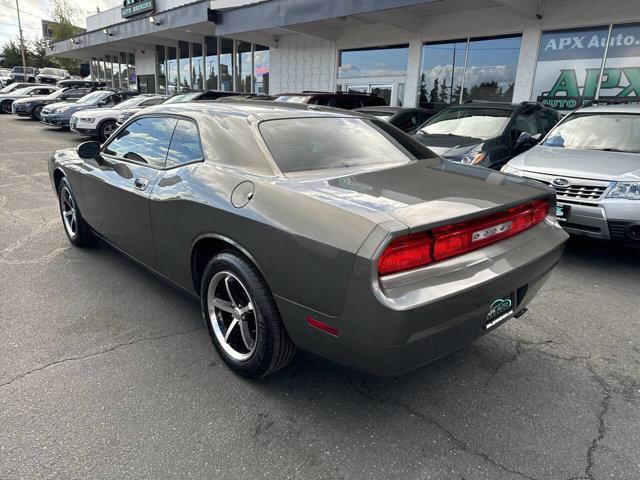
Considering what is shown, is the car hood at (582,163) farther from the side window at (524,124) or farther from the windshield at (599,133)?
the side window at (524,124)

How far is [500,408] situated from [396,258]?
115 cm

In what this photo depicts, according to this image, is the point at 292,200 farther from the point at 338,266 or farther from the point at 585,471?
the point at 585,471

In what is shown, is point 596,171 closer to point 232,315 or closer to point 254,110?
point 254,110

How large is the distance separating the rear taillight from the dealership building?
29.1ft

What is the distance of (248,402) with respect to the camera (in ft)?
7.96

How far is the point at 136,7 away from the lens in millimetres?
24984

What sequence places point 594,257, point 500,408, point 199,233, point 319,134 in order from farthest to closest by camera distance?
point 594,257
point 319,134
point 199,233
point 500,408

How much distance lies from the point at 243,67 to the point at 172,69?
7091 mm

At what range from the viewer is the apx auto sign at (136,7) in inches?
942

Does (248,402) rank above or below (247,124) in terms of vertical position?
below

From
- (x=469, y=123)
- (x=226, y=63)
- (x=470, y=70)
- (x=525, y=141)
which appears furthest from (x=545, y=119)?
(x=226, y=63)

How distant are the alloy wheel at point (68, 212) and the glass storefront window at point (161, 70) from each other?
78.6 feet

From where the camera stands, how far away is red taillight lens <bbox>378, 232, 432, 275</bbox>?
1.90 meters

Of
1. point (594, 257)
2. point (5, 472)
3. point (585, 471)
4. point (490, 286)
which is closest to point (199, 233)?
point (5, 472)
